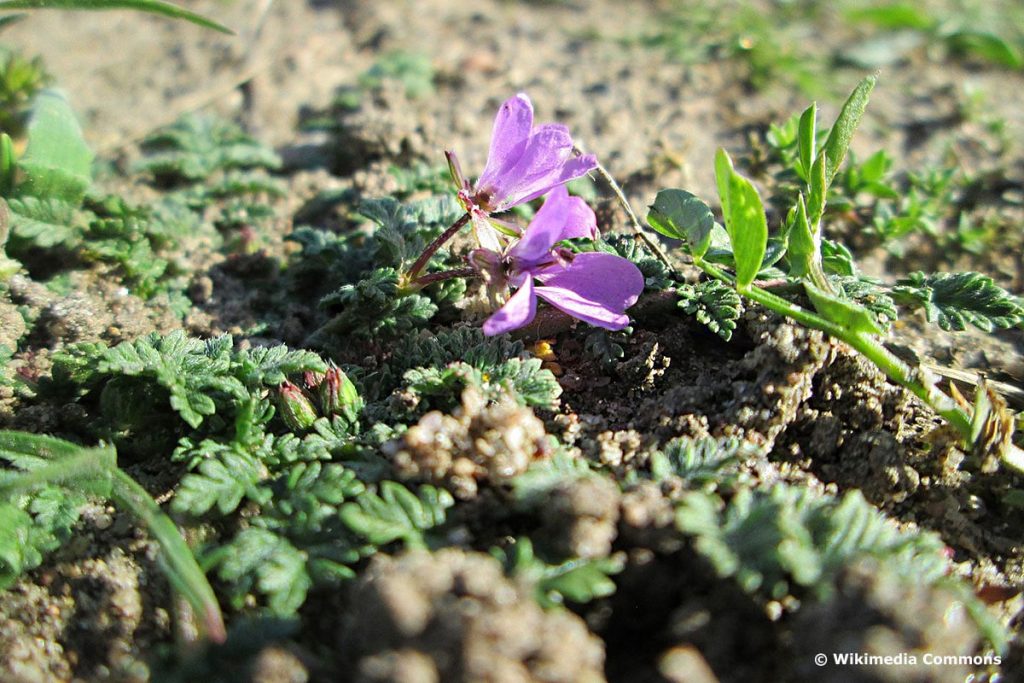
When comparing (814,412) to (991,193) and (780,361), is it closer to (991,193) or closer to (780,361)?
(780,361)

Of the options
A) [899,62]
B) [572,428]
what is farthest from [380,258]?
[899,62]

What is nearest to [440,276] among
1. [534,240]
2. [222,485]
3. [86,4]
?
[534,240]

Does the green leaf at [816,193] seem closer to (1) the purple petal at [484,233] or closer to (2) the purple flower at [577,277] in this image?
(2) the purple flower at [577,277]

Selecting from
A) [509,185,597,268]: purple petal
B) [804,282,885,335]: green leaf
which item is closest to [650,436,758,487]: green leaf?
[804,282,885,335]: green leaf

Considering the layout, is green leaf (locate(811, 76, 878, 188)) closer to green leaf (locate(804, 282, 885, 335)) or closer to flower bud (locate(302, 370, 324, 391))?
green leaf (locate(804, 282, 885, 335))

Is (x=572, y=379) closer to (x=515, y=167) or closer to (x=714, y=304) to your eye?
(x=714, y=304)

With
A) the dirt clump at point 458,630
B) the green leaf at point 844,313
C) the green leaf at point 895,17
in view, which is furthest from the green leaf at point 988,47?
the dirt clump at point 458,630
